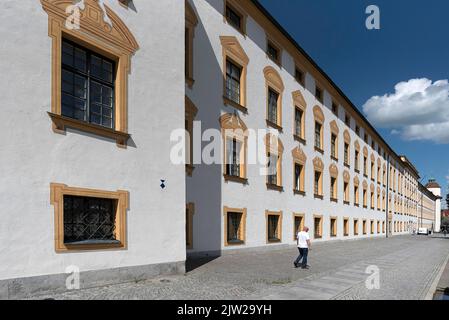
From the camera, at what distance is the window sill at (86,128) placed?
8.21m

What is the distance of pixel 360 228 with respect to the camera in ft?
125

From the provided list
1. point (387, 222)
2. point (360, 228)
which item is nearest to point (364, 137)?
point (360, 228)

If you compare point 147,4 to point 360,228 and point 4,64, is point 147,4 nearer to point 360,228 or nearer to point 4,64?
point 4,64

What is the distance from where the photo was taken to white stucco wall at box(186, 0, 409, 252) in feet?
50.5

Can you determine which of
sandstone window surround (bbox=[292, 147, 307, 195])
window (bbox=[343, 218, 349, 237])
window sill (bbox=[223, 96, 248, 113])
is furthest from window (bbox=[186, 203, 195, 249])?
window (bbox=[343, 218, 349, 237])

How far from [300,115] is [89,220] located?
61.3 feet

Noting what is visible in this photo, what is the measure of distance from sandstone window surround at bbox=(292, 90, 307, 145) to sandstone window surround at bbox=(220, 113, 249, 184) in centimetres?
644

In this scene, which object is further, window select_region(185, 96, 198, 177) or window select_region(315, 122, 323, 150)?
window select_region(315, 122, 323, 150)

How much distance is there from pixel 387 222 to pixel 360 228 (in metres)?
14.1

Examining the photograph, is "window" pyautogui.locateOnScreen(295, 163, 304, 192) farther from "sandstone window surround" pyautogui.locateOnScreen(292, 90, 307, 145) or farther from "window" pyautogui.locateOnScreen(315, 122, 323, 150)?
"window" pyautogui.locateOnScreen(315, 122, 323, 150)

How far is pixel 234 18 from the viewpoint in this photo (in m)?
18.6

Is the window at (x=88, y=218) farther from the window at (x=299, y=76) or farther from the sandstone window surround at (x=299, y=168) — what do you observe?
the window at (x=299, y=76)

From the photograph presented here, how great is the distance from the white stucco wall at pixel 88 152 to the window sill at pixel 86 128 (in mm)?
134

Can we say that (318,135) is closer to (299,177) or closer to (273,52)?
(299,177)
